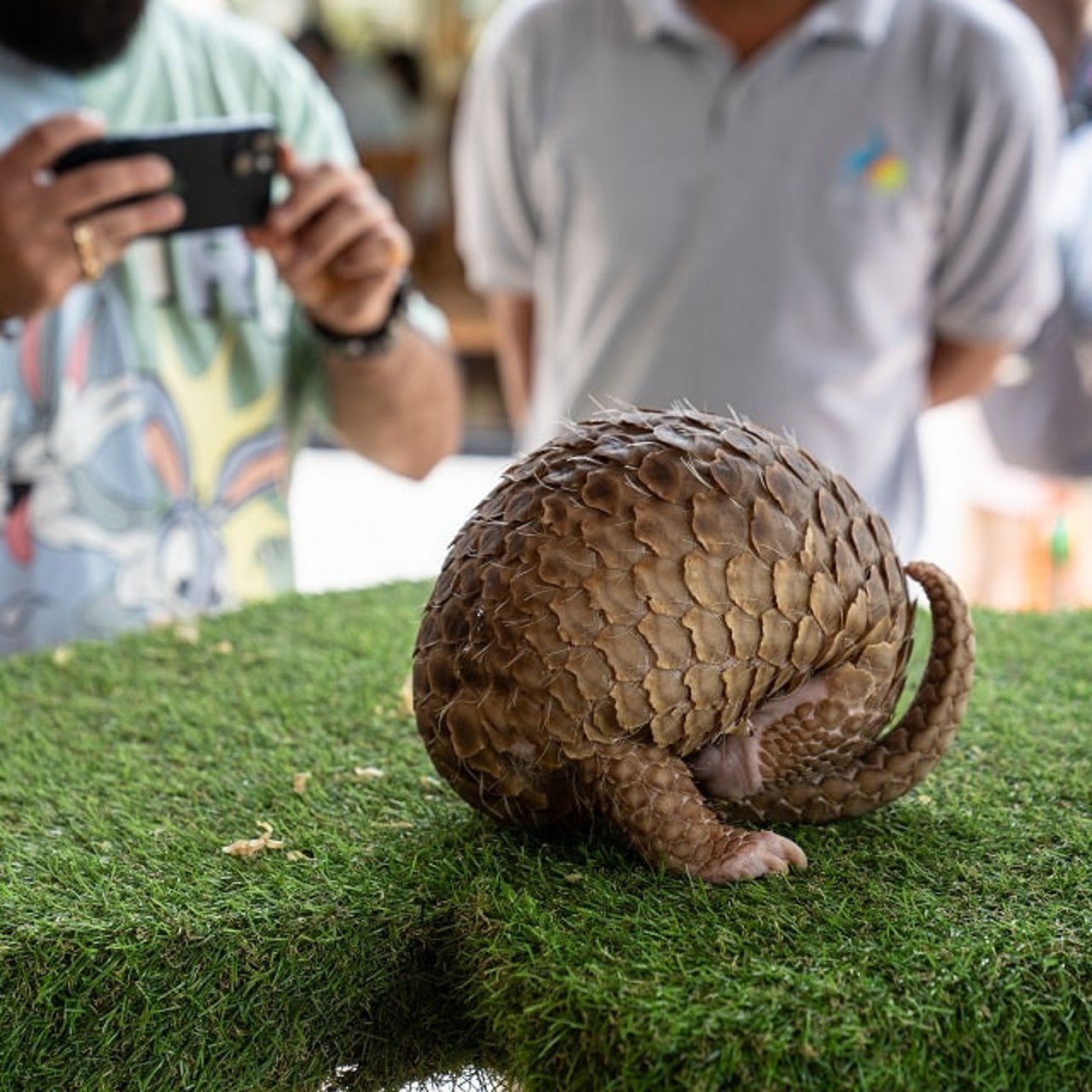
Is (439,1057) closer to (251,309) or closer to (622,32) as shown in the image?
(251,309)

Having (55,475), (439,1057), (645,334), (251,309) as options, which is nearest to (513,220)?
(645,334)

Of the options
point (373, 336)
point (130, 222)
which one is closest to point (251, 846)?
point (130, 222)

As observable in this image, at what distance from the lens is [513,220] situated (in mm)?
1872

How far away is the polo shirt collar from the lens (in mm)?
1601

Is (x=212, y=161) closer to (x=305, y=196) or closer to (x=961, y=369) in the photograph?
(x=305, y=196)

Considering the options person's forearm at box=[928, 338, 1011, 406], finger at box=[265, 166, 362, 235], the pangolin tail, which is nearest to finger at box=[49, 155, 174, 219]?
finger at box=[265, 166, 362, 235]

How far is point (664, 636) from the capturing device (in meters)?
0.73

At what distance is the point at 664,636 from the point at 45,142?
87 cm

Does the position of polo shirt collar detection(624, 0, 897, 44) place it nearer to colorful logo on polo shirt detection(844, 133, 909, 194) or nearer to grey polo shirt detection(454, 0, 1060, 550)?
grey polo shirt detection(454, 0, 1060, 550)

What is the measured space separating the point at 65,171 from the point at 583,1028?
988 millimetres

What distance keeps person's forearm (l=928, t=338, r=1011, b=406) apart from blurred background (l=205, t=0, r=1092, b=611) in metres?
1.04

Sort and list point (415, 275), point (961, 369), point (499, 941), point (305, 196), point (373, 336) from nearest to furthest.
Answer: point (499, 941) < point (305, 196) < point (373, 336) < point (961, 369) < point (415, 275)

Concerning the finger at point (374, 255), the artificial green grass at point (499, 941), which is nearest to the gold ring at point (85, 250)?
the finger at point (374, 255)

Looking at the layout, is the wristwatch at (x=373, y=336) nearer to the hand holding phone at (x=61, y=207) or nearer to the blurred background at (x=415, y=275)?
the hand holding phone at (x=61, y=207)
